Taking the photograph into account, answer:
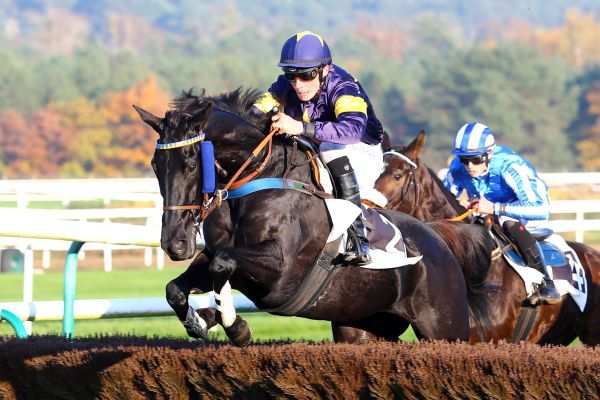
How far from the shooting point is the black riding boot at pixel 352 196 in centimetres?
548

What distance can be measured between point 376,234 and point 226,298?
2.83 ft

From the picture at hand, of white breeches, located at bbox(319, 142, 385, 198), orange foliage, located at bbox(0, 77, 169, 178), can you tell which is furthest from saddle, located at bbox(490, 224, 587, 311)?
orange foliage, located at bbox(0, 77, 169, 178)

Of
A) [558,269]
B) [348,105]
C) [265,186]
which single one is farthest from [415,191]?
[265,186]

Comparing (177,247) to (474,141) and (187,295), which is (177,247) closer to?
(187,295)

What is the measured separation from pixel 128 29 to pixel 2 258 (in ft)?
443

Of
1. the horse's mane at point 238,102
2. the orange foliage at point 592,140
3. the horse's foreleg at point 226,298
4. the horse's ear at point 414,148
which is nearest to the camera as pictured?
the horse's foreleg at point 226,298

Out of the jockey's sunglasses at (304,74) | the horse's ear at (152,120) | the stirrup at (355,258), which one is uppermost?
the jockey's sunglasses at (304,74)

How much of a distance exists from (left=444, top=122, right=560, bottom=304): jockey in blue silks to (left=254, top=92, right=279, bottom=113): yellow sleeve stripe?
1.63m

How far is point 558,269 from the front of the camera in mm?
6875

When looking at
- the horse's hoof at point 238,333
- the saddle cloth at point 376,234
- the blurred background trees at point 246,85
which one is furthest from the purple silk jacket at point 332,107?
the blurred background trees at point 246,85

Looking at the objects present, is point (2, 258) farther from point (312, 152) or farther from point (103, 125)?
point (103, 125)

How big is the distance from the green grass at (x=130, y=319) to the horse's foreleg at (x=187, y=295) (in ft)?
5.38

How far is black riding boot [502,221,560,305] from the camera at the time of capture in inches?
262

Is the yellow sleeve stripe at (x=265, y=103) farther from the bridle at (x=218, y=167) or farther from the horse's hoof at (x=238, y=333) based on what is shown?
the horse's hoof at (x=238, y=333)
